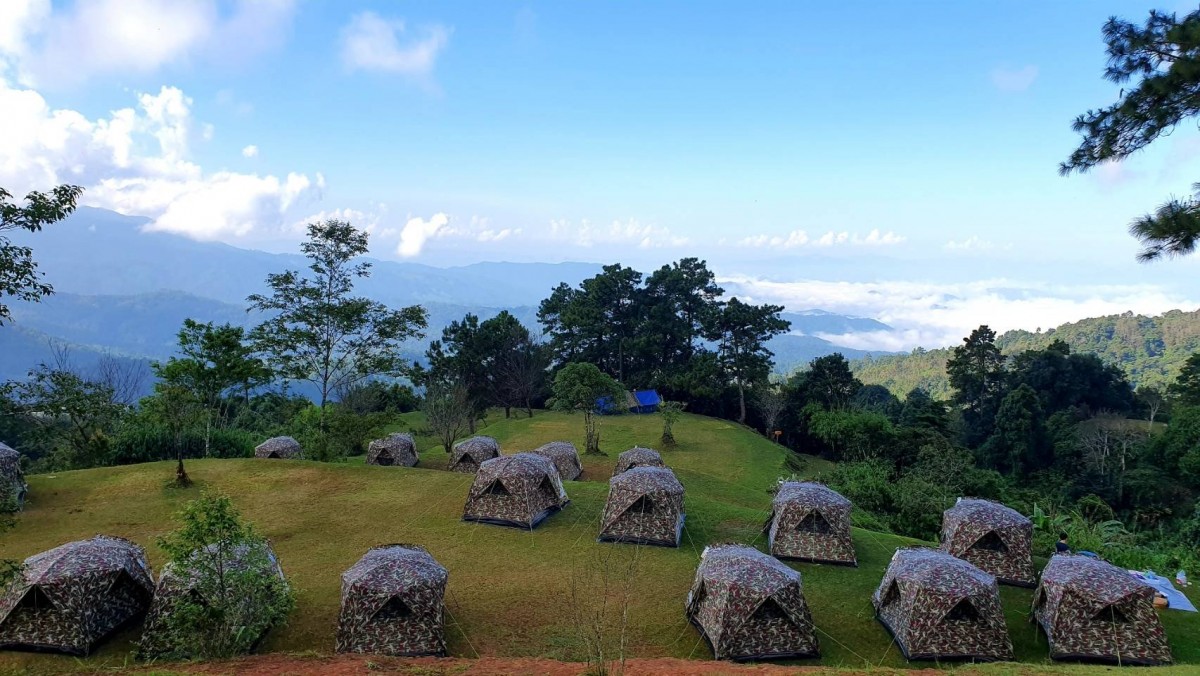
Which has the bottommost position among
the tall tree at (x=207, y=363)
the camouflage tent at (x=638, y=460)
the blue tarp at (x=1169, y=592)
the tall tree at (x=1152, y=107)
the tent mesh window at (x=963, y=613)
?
the camouflage tent at (x=638, y=460)

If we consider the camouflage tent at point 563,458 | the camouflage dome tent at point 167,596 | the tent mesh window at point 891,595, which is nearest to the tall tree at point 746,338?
the camouflage tent at point 563,458

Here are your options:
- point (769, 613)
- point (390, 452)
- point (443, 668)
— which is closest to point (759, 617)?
point (769, 613)

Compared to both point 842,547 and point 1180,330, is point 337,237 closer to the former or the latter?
point 842,547

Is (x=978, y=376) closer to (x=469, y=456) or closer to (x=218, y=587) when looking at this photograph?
(x=469, y=456)

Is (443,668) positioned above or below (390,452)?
above

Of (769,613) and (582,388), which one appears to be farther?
(582,388)

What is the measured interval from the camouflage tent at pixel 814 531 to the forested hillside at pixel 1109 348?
286 ft

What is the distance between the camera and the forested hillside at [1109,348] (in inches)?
3839

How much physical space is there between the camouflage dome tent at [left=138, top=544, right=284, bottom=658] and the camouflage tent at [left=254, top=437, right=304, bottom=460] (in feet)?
58.2

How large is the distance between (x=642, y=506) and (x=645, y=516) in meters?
0.34

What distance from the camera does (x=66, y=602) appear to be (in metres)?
13.2

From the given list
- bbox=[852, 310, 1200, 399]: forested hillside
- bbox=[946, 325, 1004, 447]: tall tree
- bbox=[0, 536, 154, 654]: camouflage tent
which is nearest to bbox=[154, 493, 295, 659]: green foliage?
bbox=[0, 536, 154, 654]: camouflage tent

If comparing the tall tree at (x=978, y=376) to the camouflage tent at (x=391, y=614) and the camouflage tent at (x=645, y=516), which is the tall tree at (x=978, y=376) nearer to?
the camouflage tent at (x=645, y=516)

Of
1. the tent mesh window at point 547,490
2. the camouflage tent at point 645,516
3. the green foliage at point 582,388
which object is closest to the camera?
the camouflage tent at point 645,516
